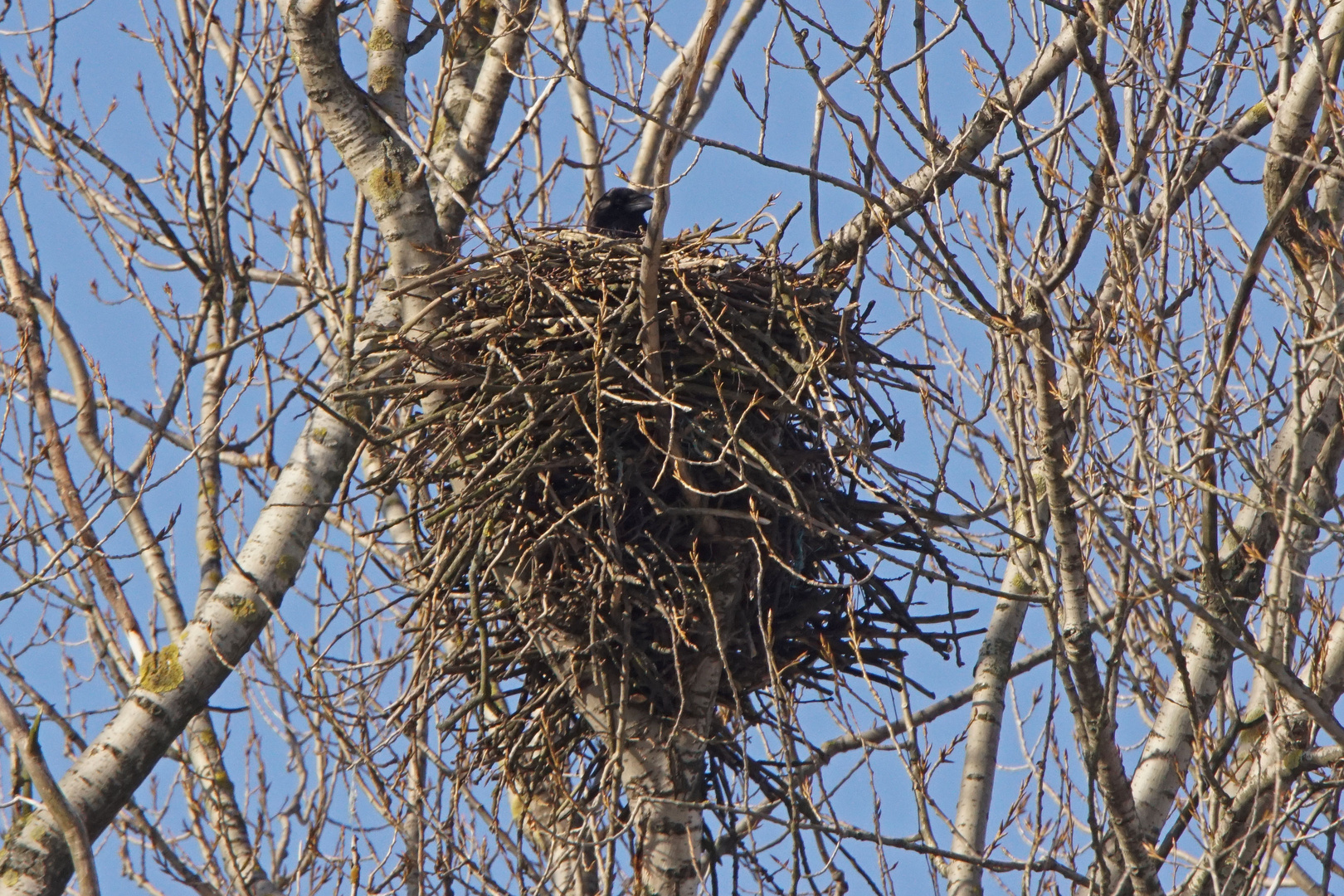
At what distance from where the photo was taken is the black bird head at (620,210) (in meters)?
5.41

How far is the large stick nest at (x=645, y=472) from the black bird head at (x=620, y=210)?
161 centimetres

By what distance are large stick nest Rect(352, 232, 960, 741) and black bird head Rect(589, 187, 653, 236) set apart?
1.61 meters

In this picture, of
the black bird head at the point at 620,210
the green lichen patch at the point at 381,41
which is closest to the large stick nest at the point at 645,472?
the green lichen patch at the point at 381,41

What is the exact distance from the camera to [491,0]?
451cm

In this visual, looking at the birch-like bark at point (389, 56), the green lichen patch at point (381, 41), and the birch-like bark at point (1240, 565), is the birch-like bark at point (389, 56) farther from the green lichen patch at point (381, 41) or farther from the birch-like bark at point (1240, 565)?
the birch-like bark at point (1240, 565)

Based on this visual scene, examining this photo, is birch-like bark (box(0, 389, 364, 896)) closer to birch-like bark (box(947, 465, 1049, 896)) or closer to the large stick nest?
the large stick nest

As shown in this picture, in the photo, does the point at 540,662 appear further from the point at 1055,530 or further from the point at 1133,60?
the point at 1133,60

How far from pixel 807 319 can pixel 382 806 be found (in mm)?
1839

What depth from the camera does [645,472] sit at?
3.58 metres

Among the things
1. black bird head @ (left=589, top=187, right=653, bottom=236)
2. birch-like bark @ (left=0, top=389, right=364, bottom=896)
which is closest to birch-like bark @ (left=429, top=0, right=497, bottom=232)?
black bird head @ (left=589, top=187, right=653, bottom=236)

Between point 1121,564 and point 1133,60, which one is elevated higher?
point 1133,60

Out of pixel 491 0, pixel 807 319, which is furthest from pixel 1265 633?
pixel 491 0

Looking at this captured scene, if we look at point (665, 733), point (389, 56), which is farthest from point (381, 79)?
point (665, 733)

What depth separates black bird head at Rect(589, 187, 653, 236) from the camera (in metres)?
5.41
